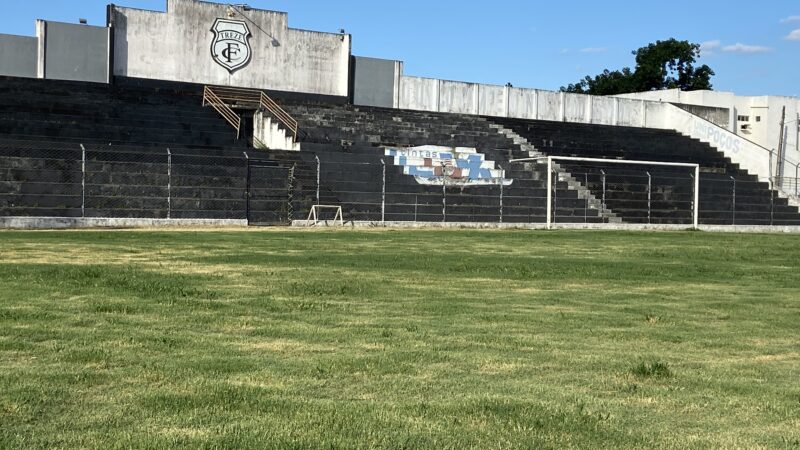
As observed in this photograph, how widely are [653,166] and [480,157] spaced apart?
9006 millimetres

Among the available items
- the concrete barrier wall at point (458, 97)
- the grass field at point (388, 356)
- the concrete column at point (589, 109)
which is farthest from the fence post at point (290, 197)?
the concrete column at point (589, 109)

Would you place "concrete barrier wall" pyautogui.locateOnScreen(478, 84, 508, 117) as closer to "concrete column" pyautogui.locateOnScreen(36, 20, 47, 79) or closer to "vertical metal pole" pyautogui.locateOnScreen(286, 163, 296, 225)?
"vertical metal pole" pyautogui.locateOnScreen(286, 163, 296, 225)

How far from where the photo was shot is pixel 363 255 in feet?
54.6

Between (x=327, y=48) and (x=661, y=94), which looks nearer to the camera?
(x=327, y=48)

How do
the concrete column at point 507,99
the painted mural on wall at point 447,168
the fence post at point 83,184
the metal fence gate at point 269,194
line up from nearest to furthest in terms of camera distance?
the fence post at point 83,184 < the metal fence gate at point 269,194 < the painted mural on wall at point 447,168 < the concrete column at point 507,99

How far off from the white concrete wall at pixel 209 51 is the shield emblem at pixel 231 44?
0.20 m

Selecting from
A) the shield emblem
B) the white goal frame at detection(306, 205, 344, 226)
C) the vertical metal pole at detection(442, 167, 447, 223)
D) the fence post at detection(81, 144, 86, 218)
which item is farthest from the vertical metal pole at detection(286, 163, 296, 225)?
the shield emblem

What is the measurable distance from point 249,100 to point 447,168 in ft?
32.1

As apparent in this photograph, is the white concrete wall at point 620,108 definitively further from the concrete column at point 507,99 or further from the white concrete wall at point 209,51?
the white concrete wall at point 209,51

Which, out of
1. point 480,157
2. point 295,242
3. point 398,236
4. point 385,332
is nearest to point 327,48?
point 480,157

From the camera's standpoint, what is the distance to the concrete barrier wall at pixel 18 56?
113 ft

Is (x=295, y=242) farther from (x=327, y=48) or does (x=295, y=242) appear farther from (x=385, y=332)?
(x=327, y=48)

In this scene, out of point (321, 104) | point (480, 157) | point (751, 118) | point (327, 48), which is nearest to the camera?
point (480, 157)

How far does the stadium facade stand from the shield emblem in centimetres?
6
